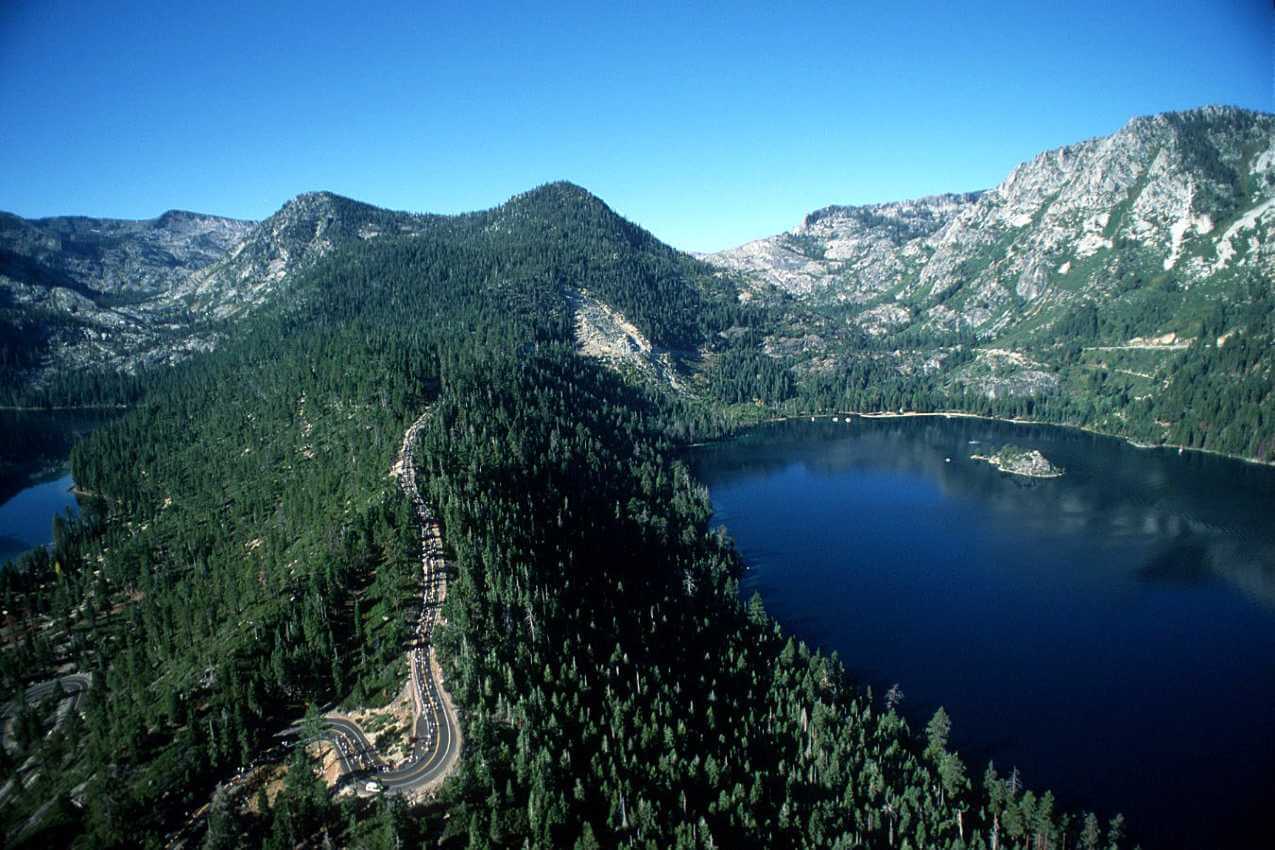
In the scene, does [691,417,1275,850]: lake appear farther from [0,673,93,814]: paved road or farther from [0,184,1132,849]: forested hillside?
[0,673,93,814]: paved road

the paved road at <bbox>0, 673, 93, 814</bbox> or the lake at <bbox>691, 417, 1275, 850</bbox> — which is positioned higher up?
the lake at <bbox>691, 417, 1275, 850</bbox>

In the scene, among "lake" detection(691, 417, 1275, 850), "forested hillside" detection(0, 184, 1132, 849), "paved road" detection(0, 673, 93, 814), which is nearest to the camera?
"forested hillside" detection(0, 184, 1132, 849)

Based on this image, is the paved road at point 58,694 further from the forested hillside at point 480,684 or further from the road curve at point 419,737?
the road curve at point 419,737

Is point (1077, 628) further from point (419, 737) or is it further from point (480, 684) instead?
point (419, 737)

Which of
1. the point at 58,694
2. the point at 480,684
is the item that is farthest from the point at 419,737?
the point at 58,694

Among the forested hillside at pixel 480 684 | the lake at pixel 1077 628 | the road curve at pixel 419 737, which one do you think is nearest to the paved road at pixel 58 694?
the forested hillside at pixel 480 684

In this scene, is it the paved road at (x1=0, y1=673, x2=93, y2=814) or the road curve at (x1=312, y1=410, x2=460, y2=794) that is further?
the paved road at (x1=0, y1=673, x2=93, y2=814)

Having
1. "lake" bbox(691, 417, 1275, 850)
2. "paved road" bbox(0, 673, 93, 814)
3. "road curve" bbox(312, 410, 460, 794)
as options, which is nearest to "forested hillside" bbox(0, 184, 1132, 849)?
"road curve" bbox(312, 410, 460, 794)

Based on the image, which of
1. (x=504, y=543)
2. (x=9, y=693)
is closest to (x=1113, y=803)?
(x=504, y=543)
